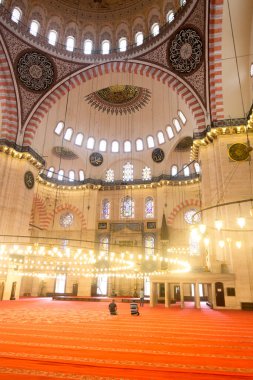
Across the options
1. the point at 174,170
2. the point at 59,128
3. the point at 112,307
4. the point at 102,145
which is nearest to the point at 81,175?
the point at 102,145

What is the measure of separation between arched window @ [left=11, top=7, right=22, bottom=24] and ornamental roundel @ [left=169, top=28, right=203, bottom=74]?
24.5 ft

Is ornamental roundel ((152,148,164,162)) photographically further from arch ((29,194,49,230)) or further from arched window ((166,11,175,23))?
arch ((29,194,49,230))

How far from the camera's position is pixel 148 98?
18250mm

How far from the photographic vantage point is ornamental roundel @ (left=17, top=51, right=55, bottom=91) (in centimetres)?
1363

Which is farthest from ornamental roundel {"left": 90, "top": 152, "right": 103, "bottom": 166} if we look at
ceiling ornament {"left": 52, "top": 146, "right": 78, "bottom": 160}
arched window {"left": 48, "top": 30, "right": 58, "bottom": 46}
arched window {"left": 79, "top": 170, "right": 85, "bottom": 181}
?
arched window {"left": 48, "top": 30, "right": 58, "bottom": 46}

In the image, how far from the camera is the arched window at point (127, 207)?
1945 centimetres

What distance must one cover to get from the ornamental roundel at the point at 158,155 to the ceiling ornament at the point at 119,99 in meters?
3.11

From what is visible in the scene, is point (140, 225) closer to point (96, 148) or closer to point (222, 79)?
point (96, 148)

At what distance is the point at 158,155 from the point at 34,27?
10313 mm

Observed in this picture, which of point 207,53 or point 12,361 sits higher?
point 207,53

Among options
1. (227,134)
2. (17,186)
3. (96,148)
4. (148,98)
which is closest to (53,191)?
(96,148)

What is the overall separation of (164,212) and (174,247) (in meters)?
2.31

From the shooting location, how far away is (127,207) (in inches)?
771

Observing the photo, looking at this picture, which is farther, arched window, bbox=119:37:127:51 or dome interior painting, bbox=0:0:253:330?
arched window, bbox=119:37:127:51
